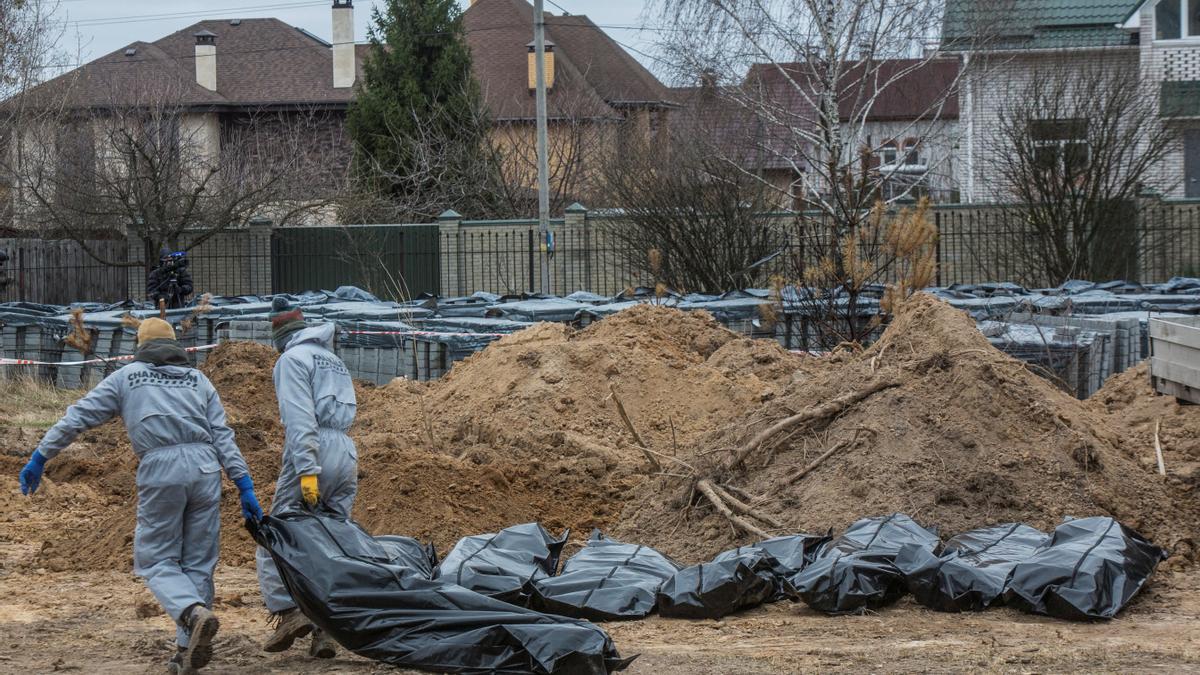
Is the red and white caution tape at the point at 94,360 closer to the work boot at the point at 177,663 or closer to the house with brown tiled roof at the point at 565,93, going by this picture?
the work boot at the point at 177,663

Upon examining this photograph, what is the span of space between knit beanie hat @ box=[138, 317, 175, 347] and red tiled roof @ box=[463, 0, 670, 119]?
106 ft

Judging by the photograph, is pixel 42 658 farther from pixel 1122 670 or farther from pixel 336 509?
pixel 1122 670

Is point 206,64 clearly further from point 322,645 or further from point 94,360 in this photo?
point 322,645

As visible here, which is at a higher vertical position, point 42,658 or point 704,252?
point 704,252

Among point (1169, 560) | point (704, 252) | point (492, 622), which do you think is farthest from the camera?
point (704, 252)

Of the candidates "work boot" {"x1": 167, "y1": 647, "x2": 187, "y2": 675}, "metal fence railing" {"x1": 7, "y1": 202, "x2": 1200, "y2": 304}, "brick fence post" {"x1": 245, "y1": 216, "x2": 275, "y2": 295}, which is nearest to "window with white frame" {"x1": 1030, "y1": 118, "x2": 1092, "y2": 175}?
"metal fence railing" {"x1": 7, "y1": 202, "x2": 1200, "y2": 304}

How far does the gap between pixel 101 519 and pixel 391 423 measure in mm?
3459

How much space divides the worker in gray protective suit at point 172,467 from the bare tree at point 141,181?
20.0 meters

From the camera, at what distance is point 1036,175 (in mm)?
23344

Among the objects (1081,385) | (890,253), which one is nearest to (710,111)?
(890,253)

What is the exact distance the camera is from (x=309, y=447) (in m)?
6.28

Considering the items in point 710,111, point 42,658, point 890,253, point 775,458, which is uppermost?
point 710,111

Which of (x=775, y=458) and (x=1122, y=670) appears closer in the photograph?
(x=1122, y=670)

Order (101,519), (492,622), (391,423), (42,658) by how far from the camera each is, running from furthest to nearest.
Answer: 1. (391,423)
2. (101,519)
3. (42,658)
4. (492,622)
